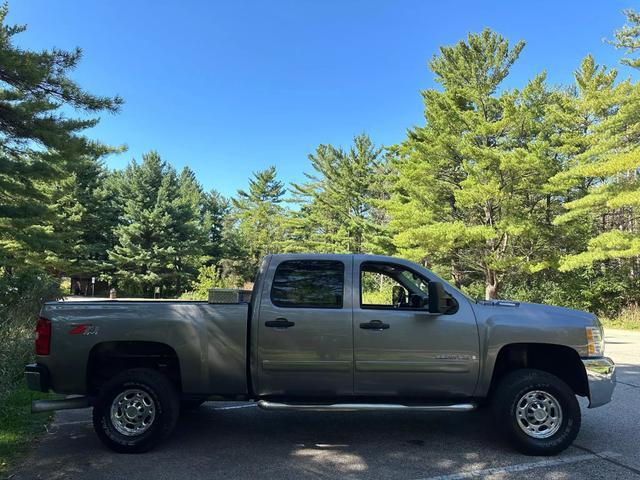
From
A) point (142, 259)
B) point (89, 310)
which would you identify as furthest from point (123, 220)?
point (89, 310)

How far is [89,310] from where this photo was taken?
497 cm

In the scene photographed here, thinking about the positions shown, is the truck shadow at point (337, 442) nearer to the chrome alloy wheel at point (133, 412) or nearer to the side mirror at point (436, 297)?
the chrome alloy wheel at point (133, 412)

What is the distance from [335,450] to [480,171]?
19.6 metres

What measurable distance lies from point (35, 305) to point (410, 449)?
995 cm

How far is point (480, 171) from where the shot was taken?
73.4 feet

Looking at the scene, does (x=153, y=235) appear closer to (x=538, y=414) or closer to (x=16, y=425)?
(x=16, y=425)

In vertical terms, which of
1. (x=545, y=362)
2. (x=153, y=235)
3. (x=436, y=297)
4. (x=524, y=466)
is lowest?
(x=524, y=466)

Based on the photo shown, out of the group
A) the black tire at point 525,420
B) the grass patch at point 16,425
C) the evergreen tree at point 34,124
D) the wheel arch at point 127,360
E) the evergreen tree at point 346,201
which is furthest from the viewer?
the evergreen tree at point 346,201

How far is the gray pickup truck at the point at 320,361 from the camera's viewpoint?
191 inches

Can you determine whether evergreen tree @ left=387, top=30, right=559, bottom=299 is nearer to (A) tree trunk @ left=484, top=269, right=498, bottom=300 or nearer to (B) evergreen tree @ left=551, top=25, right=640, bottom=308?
(A) tree trunk @ left=484, top=269, right=498, bottom=300

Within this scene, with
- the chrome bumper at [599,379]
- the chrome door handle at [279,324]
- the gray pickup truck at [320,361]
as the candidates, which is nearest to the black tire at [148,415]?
the gray pickup truck at [320,361]

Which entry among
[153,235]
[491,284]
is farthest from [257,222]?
[491,284]

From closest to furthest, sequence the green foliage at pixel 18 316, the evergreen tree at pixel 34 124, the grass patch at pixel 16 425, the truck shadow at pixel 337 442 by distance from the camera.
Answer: the truck shadow at pixel 337 442
the grass patch at pixel 16 425
the green foliage at pixel 18 316
the evergreen tree at pixel 34 124

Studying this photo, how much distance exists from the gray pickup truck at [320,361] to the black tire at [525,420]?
11 mm
